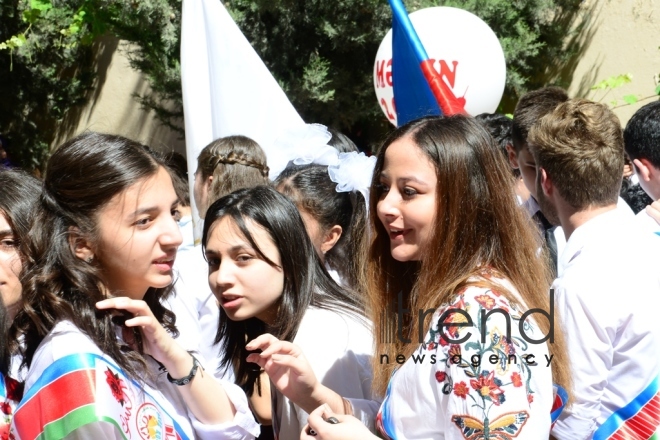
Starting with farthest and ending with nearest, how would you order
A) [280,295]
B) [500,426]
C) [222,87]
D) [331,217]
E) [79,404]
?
1. [222,87]
2. [331,217]
3. [280,295]
4. [79,404]
5. [500,426]

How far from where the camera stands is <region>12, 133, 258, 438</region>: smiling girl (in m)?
1.74

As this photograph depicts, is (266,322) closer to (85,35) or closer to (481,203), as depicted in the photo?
(481,203)

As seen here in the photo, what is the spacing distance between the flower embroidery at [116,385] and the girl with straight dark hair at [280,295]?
1.90 feet

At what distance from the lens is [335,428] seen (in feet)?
5.74

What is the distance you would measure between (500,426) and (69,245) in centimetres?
109

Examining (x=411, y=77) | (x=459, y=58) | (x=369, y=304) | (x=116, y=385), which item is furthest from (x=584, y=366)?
(x=459, y=58)

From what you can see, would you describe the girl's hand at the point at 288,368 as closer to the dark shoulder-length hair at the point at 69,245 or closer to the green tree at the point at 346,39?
the dark shoulder-length hair at the point at 69,245

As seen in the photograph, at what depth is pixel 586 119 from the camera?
7.85 ft

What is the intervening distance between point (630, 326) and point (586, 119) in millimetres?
649

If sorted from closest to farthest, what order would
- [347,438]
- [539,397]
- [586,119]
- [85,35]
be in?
[539,397] < [347,438] < [586,119] < [85,35]

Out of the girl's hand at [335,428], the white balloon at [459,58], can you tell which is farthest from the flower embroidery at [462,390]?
the white balloon at [459,58]

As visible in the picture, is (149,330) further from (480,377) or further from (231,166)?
(231,166)

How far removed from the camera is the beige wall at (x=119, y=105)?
28.2ft

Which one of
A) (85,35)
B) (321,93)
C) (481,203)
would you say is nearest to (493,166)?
(481,203)
